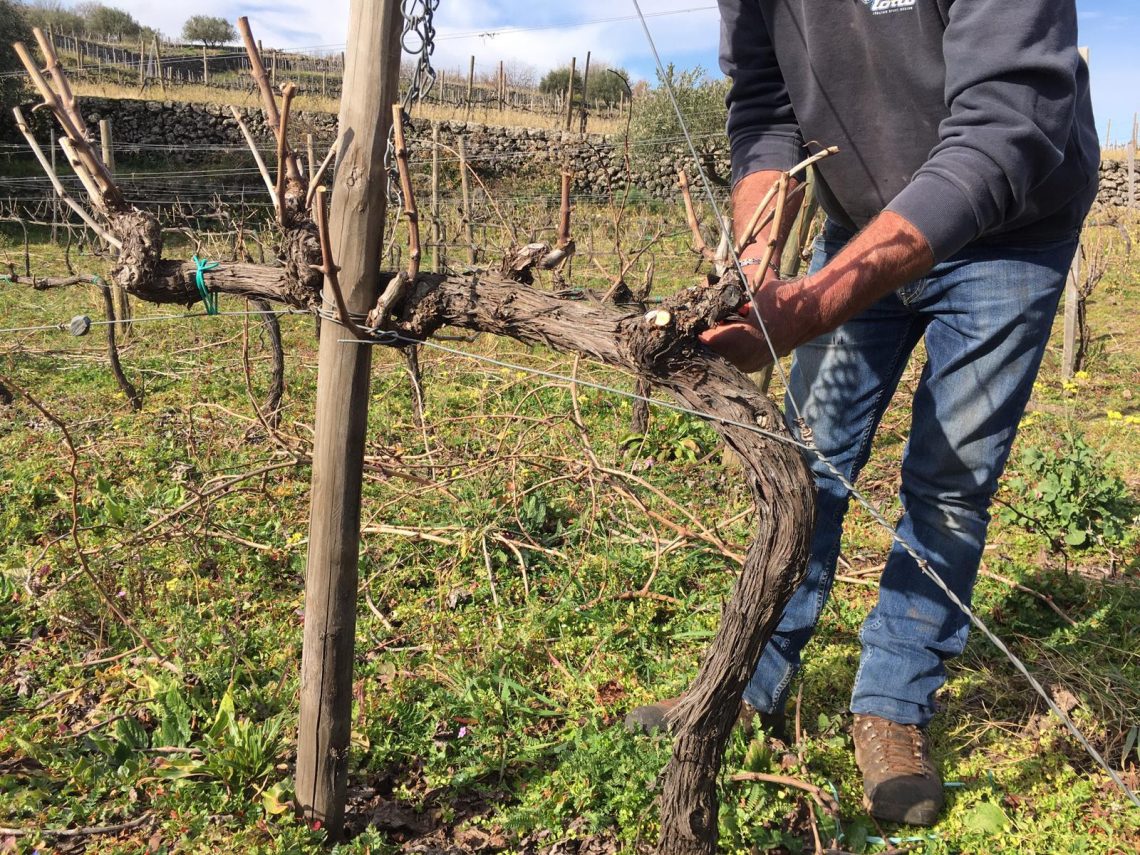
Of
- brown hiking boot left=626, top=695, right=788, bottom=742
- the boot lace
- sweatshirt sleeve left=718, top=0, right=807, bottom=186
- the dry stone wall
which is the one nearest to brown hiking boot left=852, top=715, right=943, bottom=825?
the boot lace

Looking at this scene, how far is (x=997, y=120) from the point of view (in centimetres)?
153

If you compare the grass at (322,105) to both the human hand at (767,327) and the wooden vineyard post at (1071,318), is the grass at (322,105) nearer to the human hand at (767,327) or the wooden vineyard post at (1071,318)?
the wooden vineyard post at (1071,318)

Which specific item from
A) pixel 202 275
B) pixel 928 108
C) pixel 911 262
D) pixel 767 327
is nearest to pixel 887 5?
pixel 928 108

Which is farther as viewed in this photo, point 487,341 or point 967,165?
point 487,341

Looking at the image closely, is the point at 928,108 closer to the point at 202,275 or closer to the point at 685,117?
the point at 202,275

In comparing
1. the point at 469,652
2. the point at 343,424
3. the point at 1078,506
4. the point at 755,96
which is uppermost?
the point at 755,96

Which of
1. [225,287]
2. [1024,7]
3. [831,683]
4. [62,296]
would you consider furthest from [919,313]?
[62,296]

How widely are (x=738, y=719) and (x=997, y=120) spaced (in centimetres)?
170

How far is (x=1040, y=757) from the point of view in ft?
7.98

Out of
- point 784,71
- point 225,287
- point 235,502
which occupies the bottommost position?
point 235,502

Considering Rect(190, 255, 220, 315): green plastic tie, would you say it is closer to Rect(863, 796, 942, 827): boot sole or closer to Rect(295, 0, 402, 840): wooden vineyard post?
Rect(295, 0, 402, 840): wooden vineyard post

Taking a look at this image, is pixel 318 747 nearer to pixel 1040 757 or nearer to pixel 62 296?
pixel 1040 757

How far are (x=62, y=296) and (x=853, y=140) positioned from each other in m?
10.5

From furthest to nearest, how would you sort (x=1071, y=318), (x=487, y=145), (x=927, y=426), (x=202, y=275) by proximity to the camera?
(x=487, y=145) < (x=1071, y=318) < (x=927, y=426) < (x=202, y=275)
